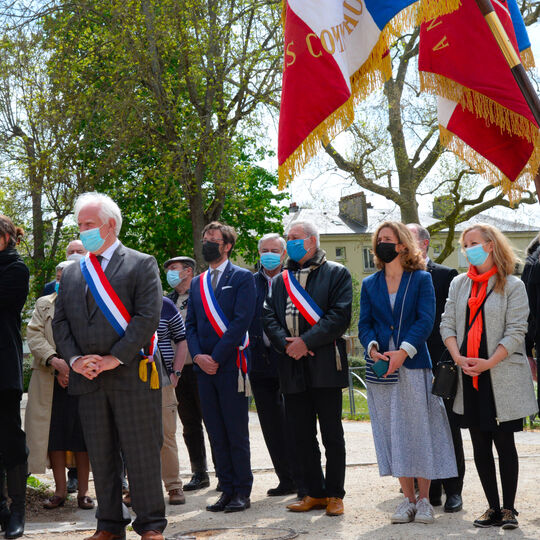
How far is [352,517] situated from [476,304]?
6.05 feet

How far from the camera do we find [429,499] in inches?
254

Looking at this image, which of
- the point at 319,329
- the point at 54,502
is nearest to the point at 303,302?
the point at 319,329

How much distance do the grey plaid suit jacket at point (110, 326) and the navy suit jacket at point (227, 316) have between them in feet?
4.90

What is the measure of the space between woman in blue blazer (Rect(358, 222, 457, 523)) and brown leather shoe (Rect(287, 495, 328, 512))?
0.62 meters

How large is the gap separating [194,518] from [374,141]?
19.1 m

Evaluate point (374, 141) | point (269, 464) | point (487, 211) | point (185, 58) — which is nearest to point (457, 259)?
point (487, 211)

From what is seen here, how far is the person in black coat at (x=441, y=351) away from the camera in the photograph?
6227 mm

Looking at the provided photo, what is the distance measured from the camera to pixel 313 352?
20.7 ft

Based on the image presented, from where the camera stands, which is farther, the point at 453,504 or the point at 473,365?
the point at 453,504

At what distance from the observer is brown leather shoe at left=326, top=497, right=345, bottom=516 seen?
6129 millimetres

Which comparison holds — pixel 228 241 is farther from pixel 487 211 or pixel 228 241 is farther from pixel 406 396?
pixel 487 211

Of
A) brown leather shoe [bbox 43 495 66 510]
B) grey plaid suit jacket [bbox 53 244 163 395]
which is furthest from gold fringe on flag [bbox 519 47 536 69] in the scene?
brown leather shoe [bbox 43 495 66 510]

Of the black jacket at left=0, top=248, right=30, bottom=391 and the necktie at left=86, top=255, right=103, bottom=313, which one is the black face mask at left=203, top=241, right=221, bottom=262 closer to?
the black jacket at left=0, top=248, right=30, bottom=391

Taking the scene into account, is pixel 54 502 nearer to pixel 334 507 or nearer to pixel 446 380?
pixel 334 507
